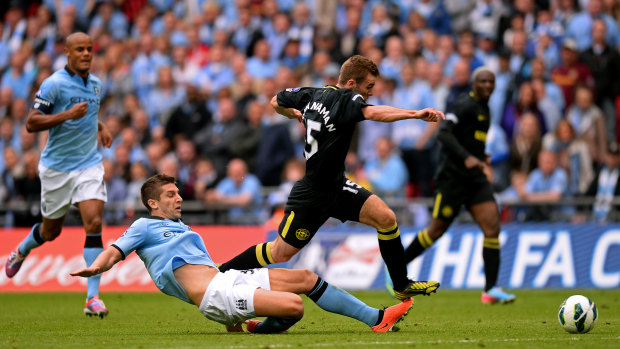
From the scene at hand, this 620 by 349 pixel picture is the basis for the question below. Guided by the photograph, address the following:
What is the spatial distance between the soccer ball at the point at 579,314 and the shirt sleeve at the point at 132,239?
3.56 meters

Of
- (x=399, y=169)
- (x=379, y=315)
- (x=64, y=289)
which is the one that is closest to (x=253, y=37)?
(x=399, y=169)

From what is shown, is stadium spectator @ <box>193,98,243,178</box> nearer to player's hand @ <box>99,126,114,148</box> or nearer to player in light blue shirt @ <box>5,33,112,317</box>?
player's hand @ <box>99,126,114,148</box>

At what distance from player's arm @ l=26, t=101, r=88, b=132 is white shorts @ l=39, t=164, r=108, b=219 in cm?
63

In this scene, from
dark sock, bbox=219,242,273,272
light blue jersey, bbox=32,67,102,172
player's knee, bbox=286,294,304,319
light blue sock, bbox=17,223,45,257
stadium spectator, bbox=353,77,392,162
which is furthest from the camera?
stadium spectator, bbox=353,77,392,162

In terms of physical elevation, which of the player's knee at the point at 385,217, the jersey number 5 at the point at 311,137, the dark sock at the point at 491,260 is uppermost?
the jersey number 5 at the point at 311,137

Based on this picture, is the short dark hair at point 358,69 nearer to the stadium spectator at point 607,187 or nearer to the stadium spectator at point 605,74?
the stadium spectator at point 607,187

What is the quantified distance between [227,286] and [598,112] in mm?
9908

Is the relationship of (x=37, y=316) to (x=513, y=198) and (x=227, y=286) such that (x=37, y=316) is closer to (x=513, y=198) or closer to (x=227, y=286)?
(x=227, y=286)

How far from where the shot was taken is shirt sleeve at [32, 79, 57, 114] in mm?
10336

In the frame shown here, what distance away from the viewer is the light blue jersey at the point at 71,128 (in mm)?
10477

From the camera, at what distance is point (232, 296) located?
746 cm

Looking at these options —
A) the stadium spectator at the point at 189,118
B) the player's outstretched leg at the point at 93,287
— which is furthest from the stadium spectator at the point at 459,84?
the player's outstretched leg at the point at 93,287

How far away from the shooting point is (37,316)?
10.6 metres

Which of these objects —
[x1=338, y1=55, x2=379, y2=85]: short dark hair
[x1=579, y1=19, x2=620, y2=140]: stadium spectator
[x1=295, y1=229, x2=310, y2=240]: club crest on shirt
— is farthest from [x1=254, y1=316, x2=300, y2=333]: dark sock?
[x1=579, y1=19, x2=620, y2=140]: stadium spectator
